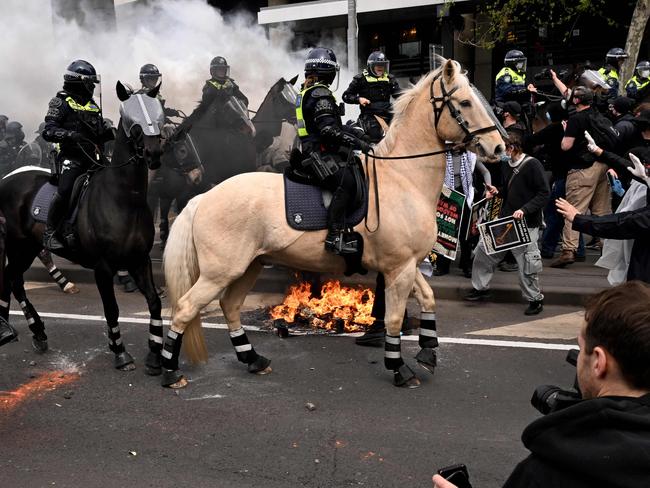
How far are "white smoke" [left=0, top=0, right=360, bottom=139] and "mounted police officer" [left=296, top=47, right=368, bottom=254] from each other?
8.08 m

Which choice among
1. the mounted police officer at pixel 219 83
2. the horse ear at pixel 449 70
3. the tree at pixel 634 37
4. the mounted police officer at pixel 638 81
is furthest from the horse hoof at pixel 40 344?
the tree at pixel 634 37

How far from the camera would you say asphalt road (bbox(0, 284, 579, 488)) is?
4.12 metres

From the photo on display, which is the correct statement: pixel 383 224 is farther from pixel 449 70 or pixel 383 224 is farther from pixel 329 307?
pixel 329 307

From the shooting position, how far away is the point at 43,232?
6.77m

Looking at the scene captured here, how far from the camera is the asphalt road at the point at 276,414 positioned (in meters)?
4.12

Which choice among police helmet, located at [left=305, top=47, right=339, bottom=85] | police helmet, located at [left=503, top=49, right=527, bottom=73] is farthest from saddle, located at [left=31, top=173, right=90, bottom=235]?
police helmet, located at [left=503, top=49, right=527, bottom=73]

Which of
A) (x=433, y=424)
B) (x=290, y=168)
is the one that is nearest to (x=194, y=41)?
(x=290, y=168)

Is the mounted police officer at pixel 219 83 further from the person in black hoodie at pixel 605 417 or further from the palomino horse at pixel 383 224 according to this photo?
the person in black hoodie at pixel 605 417

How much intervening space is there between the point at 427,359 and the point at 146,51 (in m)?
11.3

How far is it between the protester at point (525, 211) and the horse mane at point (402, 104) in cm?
230

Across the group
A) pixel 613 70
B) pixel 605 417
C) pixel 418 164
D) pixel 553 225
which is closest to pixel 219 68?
pixel 553 225

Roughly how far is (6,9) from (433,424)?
1528 centimetres

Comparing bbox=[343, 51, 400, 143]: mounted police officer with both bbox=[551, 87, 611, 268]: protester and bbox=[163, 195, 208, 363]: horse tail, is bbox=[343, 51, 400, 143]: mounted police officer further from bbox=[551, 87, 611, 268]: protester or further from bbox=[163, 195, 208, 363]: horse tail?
bbox=[163, 195, 208, 363]: horse tail

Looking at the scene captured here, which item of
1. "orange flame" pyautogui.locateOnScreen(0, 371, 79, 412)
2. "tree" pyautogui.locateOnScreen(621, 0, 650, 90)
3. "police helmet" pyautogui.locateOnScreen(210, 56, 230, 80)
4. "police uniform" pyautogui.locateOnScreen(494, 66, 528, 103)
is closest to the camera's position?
"orange flame" pyautogui.locateOnScreen(0, 371, 79, 412)
